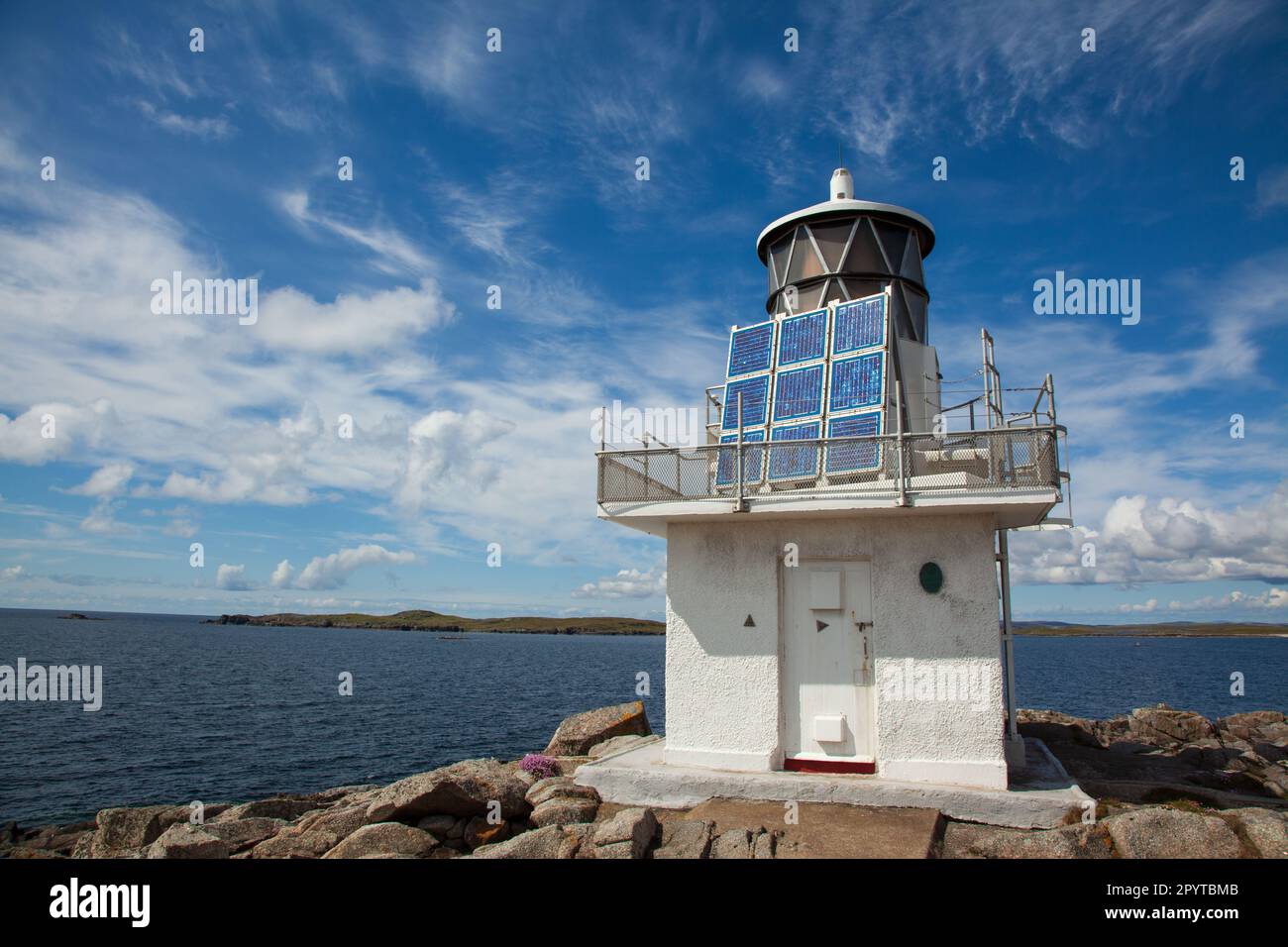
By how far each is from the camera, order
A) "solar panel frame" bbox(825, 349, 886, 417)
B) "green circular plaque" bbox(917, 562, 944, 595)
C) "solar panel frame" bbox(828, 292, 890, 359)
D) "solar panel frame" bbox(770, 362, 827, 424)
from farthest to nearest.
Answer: "solar panel frame" bbox(770, 362, 827, 424), "solar panel frame" bbox(828, 292, 890, 359), "solar panel frame" bbox(825, 349, 886, 417), "green circular plaque" bbox(917, 562, 944, 595)

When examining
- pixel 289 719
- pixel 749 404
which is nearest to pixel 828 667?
pixel 749 404


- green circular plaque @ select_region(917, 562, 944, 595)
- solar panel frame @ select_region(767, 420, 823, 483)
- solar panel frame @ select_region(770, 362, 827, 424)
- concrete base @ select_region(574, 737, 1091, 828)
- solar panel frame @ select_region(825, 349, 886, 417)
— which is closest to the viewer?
concrete base @ select_region(574, 737, 1091, 828)

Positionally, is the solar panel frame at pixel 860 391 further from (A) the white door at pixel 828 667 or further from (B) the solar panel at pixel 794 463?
(A) the white door at pixel 828 667

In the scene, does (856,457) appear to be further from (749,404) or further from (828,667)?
(828,667)

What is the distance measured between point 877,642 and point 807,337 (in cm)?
508

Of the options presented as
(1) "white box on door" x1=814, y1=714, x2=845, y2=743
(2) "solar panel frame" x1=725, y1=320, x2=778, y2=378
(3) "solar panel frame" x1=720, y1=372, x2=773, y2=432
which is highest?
(2) "solar panel frame" x1=725, y1=320, x2=778, y2=378

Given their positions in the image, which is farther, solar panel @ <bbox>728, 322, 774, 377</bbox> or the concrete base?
solar panel @ <bbox>728, 322, 774, 377</bbox>

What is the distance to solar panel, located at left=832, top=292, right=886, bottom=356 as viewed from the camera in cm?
1191

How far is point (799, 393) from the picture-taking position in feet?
40.2

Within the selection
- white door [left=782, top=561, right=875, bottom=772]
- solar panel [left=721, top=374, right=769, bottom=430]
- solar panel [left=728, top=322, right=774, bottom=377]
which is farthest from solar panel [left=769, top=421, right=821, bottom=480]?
solar panel [left=728, top=322, right=774, bottom=377]

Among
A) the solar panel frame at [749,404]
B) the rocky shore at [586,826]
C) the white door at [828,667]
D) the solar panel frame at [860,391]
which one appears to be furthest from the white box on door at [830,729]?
the solar panel frame at [749,404]

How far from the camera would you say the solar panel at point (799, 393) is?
1201cm

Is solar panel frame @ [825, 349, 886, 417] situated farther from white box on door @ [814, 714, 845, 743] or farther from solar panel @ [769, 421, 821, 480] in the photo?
white box on door @ [814, 714, 845, 743]
